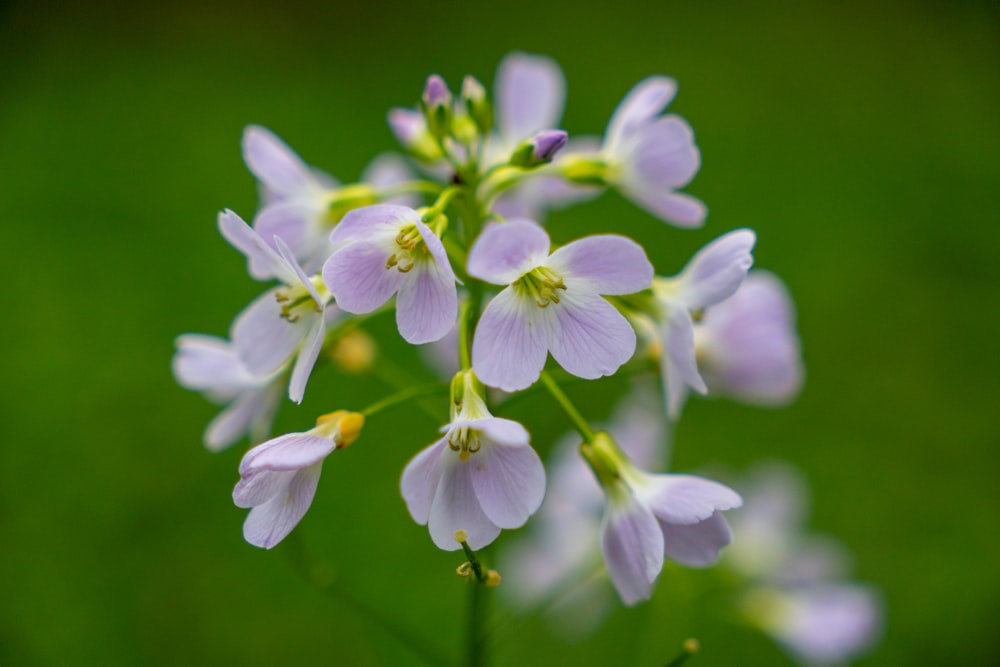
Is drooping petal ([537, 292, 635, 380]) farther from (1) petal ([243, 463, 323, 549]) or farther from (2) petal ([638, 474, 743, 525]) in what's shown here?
(1) petal ([243, 463, 323, 549])

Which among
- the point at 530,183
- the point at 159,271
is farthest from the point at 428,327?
the point at 159,271

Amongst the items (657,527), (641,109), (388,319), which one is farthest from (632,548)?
(388,319)

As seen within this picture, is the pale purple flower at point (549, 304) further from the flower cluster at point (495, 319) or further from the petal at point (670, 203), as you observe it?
the petal at point (670, 203)

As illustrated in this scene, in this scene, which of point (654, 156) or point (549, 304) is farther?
point (654, 156)

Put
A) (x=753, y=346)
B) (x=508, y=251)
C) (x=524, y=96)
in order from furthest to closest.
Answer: (x=524, y=96) < (x=753, y=346) < (x=508, y=251)

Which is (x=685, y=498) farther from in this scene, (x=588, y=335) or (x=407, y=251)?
(x=407, y=251)

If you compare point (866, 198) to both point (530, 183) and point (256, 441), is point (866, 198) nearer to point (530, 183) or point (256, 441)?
point (530, 183)

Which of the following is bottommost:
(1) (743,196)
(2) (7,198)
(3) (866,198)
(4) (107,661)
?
(3) (866,198)
